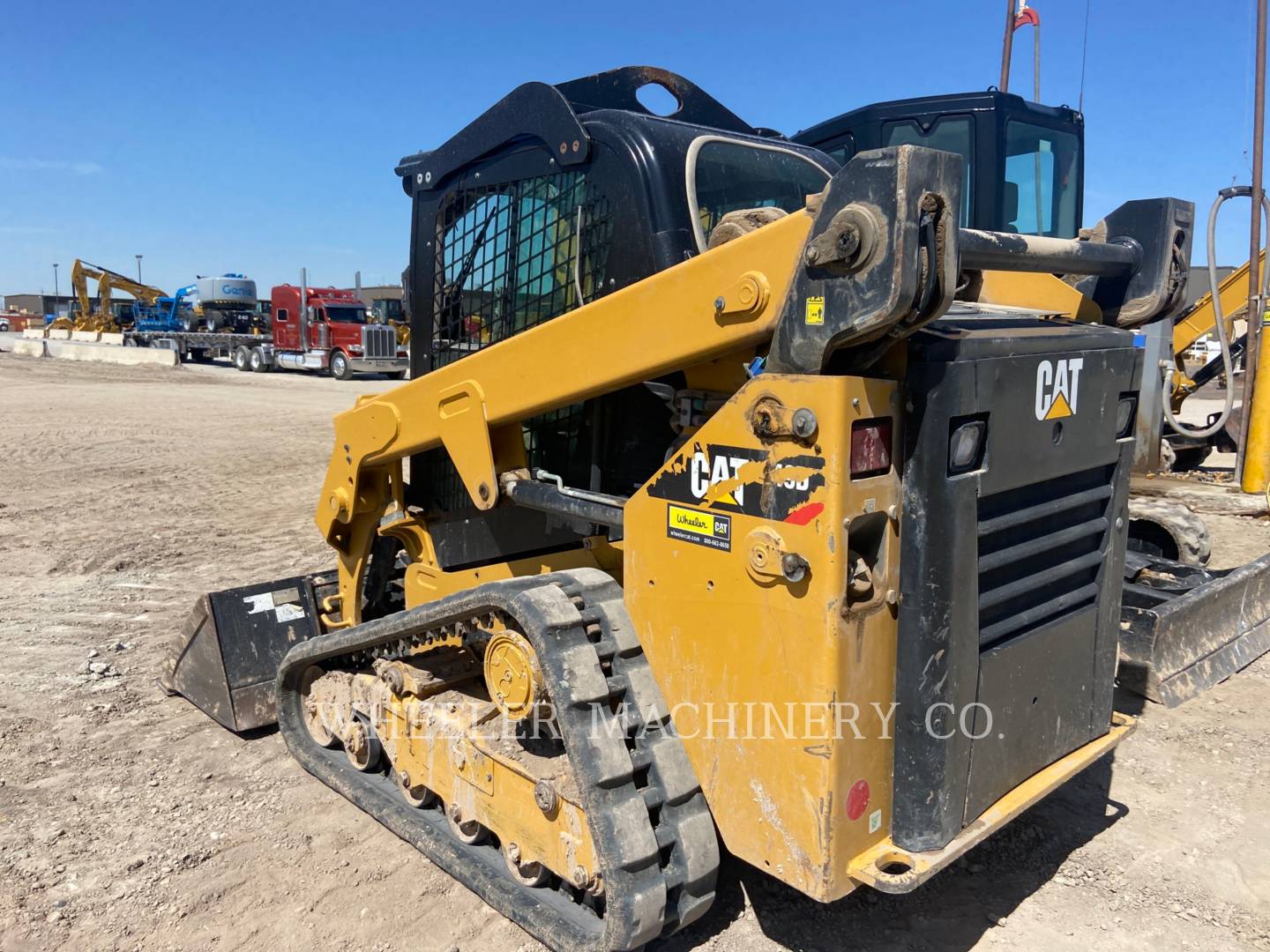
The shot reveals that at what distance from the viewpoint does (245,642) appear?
14.2ft

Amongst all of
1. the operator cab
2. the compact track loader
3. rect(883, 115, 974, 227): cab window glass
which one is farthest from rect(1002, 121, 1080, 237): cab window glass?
the compact track loader

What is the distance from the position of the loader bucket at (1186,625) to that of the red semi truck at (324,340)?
24.0 metres

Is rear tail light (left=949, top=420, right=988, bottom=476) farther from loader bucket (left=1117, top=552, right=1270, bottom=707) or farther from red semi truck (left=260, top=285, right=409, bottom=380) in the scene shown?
red semi truck (left=260, top=285, right=409, bottom=380)

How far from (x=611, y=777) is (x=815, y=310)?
49.9 inches

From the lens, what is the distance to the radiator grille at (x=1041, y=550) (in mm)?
2473

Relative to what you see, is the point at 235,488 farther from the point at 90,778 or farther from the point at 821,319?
the point at 821,319

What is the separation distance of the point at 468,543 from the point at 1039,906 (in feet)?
7.53

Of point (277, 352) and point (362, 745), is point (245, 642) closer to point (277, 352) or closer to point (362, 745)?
point (362, 745)

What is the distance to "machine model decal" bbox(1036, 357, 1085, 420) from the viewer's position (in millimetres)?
2480

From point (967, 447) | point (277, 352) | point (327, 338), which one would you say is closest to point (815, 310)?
point (967, 447)

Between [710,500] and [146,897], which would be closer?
[710,500]

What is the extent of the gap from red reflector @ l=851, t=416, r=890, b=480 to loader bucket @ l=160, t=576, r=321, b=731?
10.1 feet

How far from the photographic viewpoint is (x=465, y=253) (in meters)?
3.63

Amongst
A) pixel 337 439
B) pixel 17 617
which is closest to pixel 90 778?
pixel 337 439
